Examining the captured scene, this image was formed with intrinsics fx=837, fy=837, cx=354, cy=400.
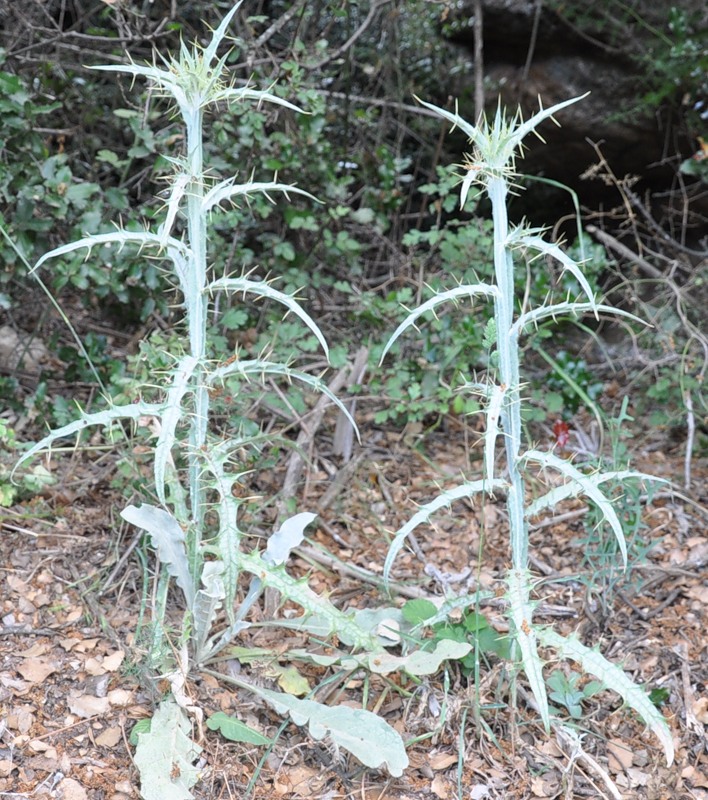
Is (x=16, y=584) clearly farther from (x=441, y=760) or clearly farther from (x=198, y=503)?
(x=441, y=760)

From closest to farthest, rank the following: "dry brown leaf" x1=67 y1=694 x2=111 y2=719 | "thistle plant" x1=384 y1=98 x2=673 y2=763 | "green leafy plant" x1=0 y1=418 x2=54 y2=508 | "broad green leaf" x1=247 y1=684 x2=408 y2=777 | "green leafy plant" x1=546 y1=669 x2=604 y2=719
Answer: "thistle plant" x1=384 y1=98 x2=673 y2=763 → "broad green leaf" x1=247 y1=684 x2=408 y2=777 → "dry brown leaf" x1=67 y1=694 x2=111 y2=719 → "green leafy plant" x1=546 y1=669 x2=604 y2=719 → "green leafy plant" x1=0 y1=418 x2=54 y2=508

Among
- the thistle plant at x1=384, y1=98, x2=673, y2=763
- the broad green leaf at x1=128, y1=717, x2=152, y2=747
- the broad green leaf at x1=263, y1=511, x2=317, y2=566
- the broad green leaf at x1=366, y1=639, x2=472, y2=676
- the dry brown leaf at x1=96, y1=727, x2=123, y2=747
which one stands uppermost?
the thistle plant at x1=384, y1=98, x2=673, y2=763

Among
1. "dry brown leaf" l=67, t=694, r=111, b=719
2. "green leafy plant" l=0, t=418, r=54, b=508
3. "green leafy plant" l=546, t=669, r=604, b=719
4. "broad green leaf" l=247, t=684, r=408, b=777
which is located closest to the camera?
"broad green leaf" l=247, t=684, r=408, b=777

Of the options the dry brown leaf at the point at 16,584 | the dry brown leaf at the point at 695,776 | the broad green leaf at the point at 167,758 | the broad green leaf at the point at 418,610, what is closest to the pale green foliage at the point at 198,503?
the broad green leaf at the point at 167,758

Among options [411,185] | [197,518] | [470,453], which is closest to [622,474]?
[197,518]

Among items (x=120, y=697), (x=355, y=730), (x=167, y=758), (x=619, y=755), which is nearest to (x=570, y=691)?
(x=619, y=755)

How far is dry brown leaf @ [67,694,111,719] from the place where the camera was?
76.7 inches

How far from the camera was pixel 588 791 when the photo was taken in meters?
1.94

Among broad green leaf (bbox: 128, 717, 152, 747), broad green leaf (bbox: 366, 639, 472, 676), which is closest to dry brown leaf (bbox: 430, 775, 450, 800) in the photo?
broad green leaf (bbox: 366, 639, 472, 676)

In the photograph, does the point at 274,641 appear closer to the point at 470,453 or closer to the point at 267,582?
the point at 267,582

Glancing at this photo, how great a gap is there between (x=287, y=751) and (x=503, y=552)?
1.04 meters

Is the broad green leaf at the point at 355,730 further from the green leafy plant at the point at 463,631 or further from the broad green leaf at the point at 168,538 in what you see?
the broad green leaf at the point at 168,538

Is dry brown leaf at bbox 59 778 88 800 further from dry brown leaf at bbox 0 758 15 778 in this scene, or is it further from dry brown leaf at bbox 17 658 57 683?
dry brown leaf at bbox 17 658 57 683

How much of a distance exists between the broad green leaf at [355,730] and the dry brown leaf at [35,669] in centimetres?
57
